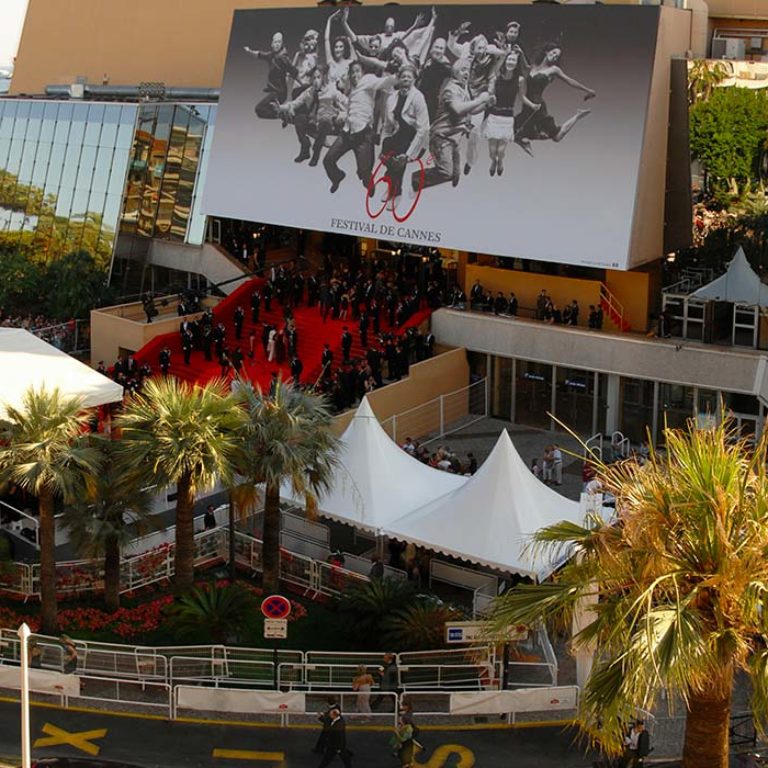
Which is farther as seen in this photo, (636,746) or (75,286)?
(75,286)

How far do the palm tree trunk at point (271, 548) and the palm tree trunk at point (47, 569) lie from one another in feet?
12.4

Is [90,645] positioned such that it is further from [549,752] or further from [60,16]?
[60,16]

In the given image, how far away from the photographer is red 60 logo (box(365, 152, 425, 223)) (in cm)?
3700

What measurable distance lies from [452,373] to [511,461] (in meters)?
13.0

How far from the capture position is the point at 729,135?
55.4 metres

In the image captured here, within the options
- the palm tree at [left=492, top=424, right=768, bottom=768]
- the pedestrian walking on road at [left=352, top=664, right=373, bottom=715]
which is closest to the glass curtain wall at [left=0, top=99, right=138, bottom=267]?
the pedestrian walking on road at [left=352, top=664, right=373, bottom=715]

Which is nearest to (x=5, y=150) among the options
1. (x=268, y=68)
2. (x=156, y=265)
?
(x=156, y=265)

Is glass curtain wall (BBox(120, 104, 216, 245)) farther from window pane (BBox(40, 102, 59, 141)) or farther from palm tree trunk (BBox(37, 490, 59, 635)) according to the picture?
palm tree trunk (BBox(37, 490, 59, 635))

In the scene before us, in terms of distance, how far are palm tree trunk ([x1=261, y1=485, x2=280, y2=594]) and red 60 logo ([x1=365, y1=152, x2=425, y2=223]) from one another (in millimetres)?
15480

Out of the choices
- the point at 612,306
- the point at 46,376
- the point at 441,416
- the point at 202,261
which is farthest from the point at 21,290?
the point at 612,306

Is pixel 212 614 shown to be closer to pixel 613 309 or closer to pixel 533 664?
pixel 533 664

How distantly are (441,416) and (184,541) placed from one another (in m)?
13.1

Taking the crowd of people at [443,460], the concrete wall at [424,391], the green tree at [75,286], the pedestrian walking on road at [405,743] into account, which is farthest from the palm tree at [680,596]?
the green tree at [75,286]

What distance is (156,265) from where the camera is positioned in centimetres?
4619
